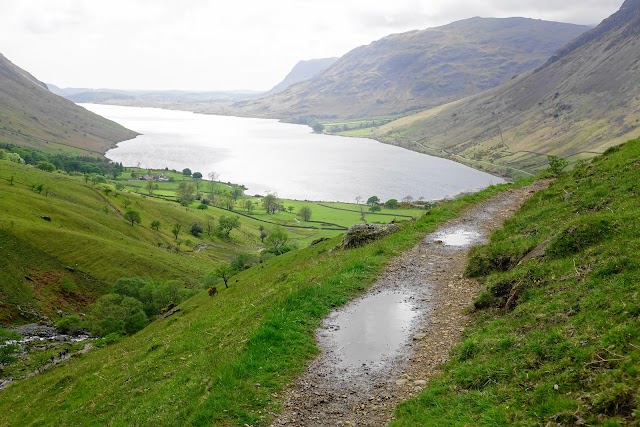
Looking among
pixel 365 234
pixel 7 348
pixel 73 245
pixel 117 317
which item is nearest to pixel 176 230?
pixel 73 245

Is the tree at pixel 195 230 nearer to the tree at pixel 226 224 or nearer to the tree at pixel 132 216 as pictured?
the tree at pixel 226 224

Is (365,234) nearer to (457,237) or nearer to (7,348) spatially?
(457,237)

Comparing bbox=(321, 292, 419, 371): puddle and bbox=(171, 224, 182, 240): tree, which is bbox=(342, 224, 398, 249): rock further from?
bbox=(171, 224, 182, 240): tree

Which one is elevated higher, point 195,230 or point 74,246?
point 74,246

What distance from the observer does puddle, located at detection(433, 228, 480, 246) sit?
2774cm

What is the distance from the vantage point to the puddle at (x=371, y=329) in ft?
50.6

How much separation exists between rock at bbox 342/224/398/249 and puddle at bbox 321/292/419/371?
12732 mm

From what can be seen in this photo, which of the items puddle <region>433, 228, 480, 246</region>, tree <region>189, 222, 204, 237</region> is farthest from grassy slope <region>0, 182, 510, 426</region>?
tree <region>189, 222, 204, 237</region>

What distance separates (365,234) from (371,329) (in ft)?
54.4

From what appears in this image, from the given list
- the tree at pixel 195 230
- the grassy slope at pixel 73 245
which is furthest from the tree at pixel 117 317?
the tree at pixel 195 230

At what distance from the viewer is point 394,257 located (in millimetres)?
25562

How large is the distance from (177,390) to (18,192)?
142 metres

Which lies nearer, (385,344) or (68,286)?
(385,344)

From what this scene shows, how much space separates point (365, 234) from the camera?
110 feet
